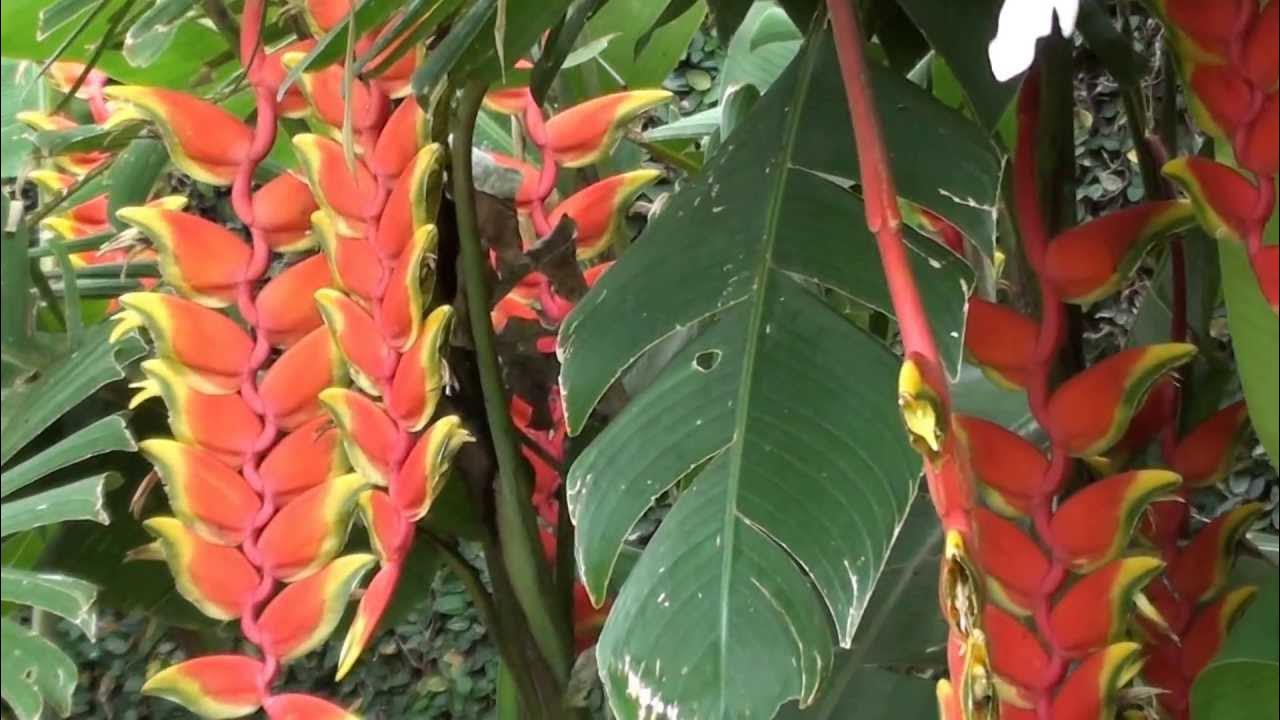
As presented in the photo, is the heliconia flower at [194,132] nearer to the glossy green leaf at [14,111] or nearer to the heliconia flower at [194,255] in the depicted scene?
the heliconia flower at [194,255]

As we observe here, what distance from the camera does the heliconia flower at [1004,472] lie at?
13.2 inches

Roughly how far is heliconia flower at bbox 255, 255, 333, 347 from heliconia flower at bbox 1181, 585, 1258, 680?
32 cm

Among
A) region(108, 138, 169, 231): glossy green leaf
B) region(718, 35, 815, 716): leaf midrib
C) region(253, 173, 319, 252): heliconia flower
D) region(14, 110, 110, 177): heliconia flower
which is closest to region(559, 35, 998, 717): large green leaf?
region(718, 35, 815, 716): leaf midrib

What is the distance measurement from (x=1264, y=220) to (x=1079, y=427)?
3.7 inches

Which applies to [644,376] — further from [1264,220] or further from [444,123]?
[1264,220]

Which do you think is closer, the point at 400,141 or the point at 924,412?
the point at 924,412

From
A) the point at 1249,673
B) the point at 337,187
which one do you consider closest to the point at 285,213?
the point at 337,187

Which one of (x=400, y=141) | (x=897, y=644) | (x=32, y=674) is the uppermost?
(x=400, y=141)

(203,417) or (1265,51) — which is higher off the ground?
(1265,51)

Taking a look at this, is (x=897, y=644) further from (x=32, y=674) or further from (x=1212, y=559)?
(x=32, y=674)

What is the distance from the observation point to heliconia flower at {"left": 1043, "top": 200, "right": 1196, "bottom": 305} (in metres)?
0.34

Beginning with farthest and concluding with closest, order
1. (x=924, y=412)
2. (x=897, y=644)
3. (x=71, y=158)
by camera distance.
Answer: (x=71, y=158)
(x=897, y=644)
(x=924, y=412)

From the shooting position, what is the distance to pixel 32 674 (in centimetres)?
31

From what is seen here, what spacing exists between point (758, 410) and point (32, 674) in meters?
0.22
